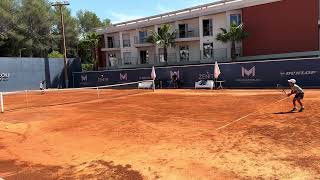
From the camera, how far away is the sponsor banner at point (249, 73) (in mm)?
27781

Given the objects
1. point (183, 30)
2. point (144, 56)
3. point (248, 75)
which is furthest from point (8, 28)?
point (248, 75)

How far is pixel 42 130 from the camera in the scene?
49.4 feet

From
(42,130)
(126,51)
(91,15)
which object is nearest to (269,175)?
(42,130)

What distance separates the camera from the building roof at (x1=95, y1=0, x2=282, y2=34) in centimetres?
4098

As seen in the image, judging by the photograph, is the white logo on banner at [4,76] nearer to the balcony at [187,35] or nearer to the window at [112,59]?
the window at [112,59]

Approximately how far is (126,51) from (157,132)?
141ft

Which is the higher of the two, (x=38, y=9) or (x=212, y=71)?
(x=38, y=9)

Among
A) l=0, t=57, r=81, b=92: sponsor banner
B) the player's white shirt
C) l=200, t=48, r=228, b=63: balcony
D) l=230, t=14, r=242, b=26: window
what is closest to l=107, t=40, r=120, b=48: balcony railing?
l=0, t=57, r=81, b=92: sponsor banner

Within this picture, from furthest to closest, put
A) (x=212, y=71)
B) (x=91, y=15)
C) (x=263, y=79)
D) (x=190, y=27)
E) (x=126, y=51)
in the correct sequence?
(x=91, y=15) < (x=126, y=51) < (x=190, y=27) < (x=212, y=71) < (x=263, y=79)

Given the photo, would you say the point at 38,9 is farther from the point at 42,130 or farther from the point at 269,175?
the point at 269,175

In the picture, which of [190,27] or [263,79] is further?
[190,27]

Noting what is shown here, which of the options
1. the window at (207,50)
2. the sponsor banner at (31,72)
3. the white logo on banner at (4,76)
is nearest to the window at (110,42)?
the sponsor banner at (31,72)

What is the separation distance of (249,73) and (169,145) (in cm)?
2196

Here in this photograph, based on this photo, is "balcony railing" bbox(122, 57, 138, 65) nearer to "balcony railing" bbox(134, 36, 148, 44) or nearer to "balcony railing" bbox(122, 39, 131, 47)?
"balcony railing" bbox(122, 39, 131, 47)
